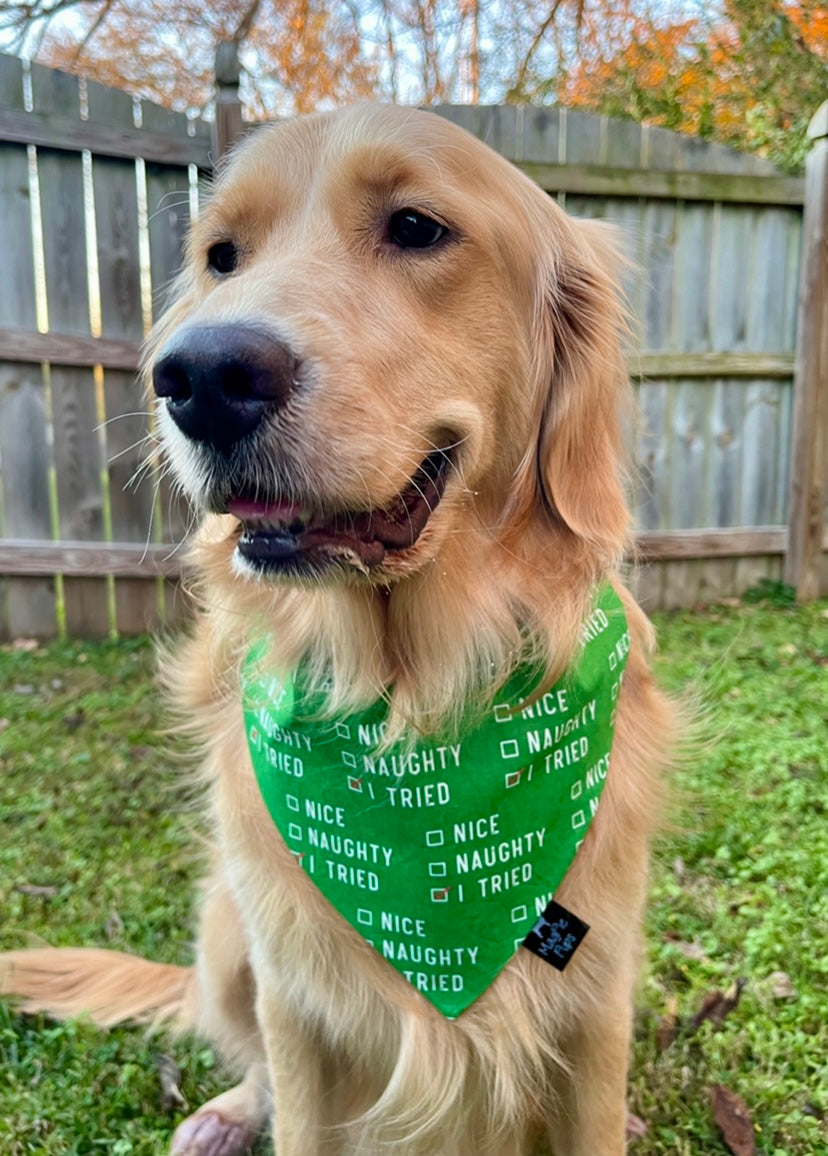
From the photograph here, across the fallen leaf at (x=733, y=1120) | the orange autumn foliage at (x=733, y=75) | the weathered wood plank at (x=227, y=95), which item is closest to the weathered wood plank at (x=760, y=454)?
the orange autumn foliage at (x=733, y=75)

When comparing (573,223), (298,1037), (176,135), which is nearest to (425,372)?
(573,223)

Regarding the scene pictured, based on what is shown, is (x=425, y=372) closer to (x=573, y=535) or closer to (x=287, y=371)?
(x=287, y=371)

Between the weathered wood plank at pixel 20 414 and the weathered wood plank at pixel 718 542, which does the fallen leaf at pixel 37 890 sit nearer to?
the weathered wood plank at pixel 20 414

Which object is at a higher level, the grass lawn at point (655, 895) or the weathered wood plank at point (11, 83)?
the weathered wood plank at point (11, 83)

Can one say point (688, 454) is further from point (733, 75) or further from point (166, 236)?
point (733, 75)

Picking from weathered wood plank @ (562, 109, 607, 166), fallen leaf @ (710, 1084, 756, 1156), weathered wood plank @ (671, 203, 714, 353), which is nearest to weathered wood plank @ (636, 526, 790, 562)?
weathered wood plank @ (671, 203, 714, 353)

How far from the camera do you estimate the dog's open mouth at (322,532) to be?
4.15 feet

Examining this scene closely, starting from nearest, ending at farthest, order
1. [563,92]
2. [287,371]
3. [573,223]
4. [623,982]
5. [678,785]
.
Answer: [287,371] < [623,982] < [573,223] < [678,785] < [563,92]


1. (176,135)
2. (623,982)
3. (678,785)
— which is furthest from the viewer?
(176,135)

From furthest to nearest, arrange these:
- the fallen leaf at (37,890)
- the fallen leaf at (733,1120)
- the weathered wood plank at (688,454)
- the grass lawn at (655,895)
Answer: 1. the weathered wood plank at (688,454)
2. the fallen leaf at (37,890)
3. the grass lawn at (655,895)
4. the fallen leaf at (733,1120)

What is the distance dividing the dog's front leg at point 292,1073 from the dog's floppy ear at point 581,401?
1025mm

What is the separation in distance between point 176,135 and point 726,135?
4360 mm

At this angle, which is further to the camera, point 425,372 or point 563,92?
point 563,92

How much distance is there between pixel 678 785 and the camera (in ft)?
6.78
